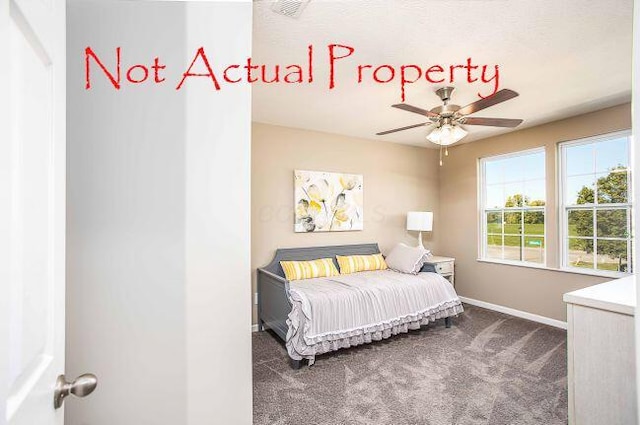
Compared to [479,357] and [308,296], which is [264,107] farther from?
[479,357]

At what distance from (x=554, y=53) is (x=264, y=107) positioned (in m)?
2.50

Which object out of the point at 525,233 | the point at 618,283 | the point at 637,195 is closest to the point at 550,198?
the point at 525,233

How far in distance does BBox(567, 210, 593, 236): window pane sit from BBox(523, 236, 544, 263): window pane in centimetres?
35

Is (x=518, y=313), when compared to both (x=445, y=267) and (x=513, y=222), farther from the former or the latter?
(x=513, y=222)

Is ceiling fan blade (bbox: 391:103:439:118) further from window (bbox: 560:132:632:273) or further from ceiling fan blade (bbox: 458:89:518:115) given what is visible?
window (bbox: 560:132:632:273)

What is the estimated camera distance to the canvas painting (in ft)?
13.1

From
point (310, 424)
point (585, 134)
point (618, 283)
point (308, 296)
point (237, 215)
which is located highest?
point (585, 134)

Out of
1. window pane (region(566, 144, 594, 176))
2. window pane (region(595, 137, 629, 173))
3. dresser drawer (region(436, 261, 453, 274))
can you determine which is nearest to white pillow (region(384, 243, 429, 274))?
dresser drawer (region(436, 261, 453, 274))

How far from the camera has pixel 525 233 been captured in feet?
13.5

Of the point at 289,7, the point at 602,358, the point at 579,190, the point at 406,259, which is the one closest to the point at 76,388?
the point at 602,358

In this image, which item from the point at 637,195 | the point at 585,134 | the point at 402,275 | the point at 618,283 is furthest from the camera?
the point at 402,275

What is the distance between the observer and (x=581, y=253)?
359 centimetres

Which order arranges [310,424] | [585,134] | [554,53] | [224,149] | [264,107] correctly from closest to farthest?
[224,149], [310,424], [554,53], [264,107], [585,134]

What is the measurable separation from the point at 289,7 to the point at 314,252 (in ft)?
9.46
